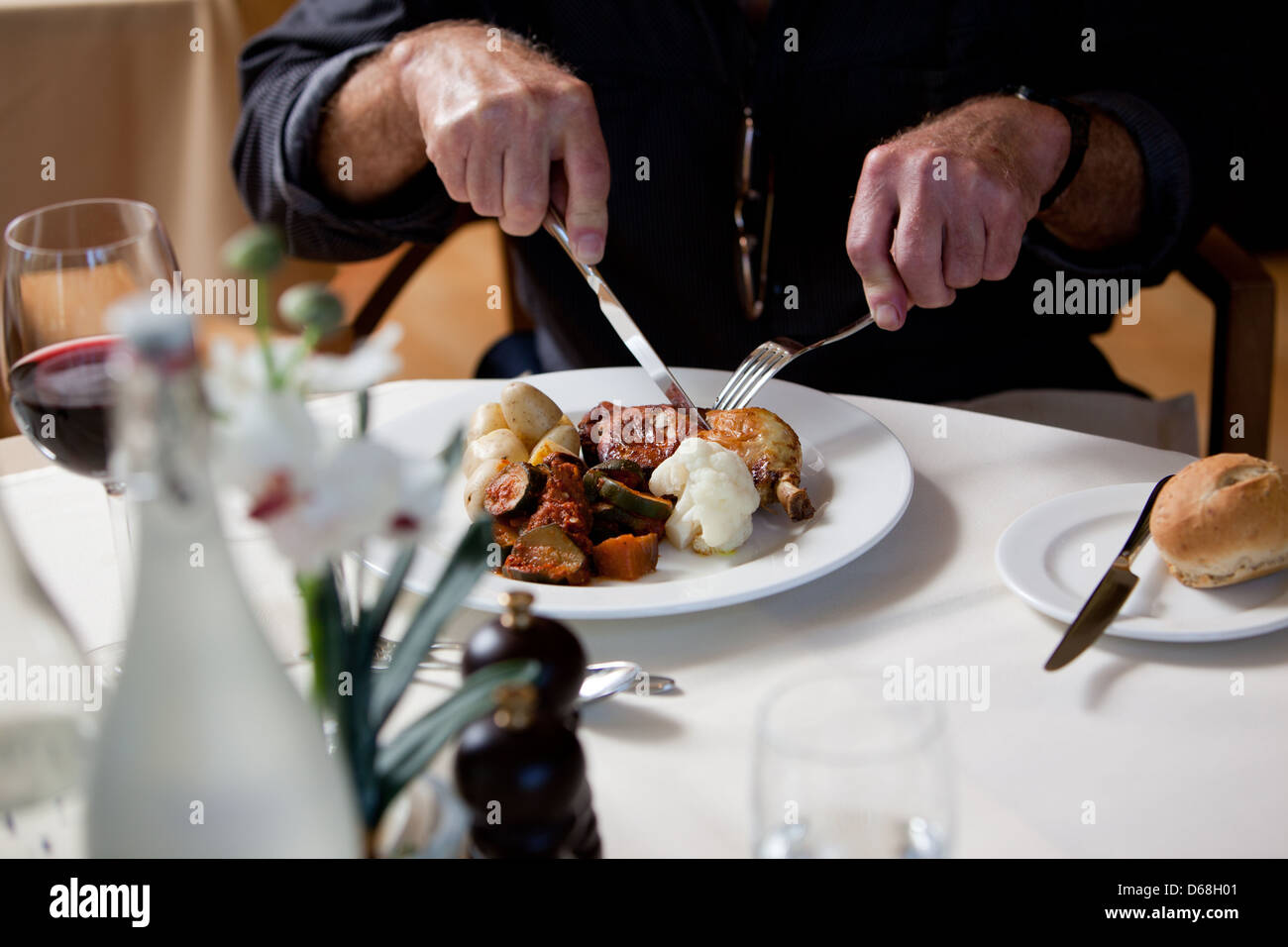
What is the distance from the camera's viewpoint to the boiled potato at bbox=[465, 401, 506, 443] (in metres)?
1.01

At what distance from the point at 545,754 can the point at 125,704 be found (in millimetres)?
157

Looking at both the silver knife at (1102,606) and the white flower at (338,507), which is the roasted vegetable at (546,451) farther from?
the white flower at (338,507)

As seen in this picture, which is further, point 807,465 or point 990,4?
point 990,4

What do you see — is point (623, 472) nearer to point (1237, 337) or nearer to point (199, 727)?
point (199, 727)

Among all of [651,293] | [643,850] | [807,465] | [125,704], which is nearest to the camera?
[125,704]

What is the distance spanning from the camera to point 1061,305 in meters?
1.54

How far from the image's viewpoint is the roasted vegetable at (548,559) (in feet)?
2.76

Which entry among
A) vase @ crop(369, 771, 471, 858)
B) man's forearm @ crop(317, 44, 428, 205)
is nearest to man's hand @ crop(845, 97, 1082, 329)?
man's forearm @ crop(317, 44, 428, 205)

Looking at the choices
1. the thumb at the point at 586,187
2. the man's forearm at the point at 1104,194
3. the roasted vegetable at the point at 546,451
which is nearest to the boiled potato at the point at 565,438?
the roasted vegetable at the point at 546,451

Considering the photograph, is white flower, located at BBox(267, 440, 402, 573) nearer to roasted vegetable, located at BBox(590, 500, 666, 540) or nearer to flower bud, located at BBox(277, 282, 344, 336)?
flower bud, located at BBox(277, 282, 344, 336)

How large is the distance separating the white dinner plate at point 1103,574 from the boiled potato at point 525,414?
0.38 meters

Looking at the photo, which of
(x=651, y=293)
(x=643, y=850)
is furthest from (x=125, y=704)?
(x=651, y=293)

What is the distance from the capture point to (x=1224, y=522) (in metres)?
0.76
